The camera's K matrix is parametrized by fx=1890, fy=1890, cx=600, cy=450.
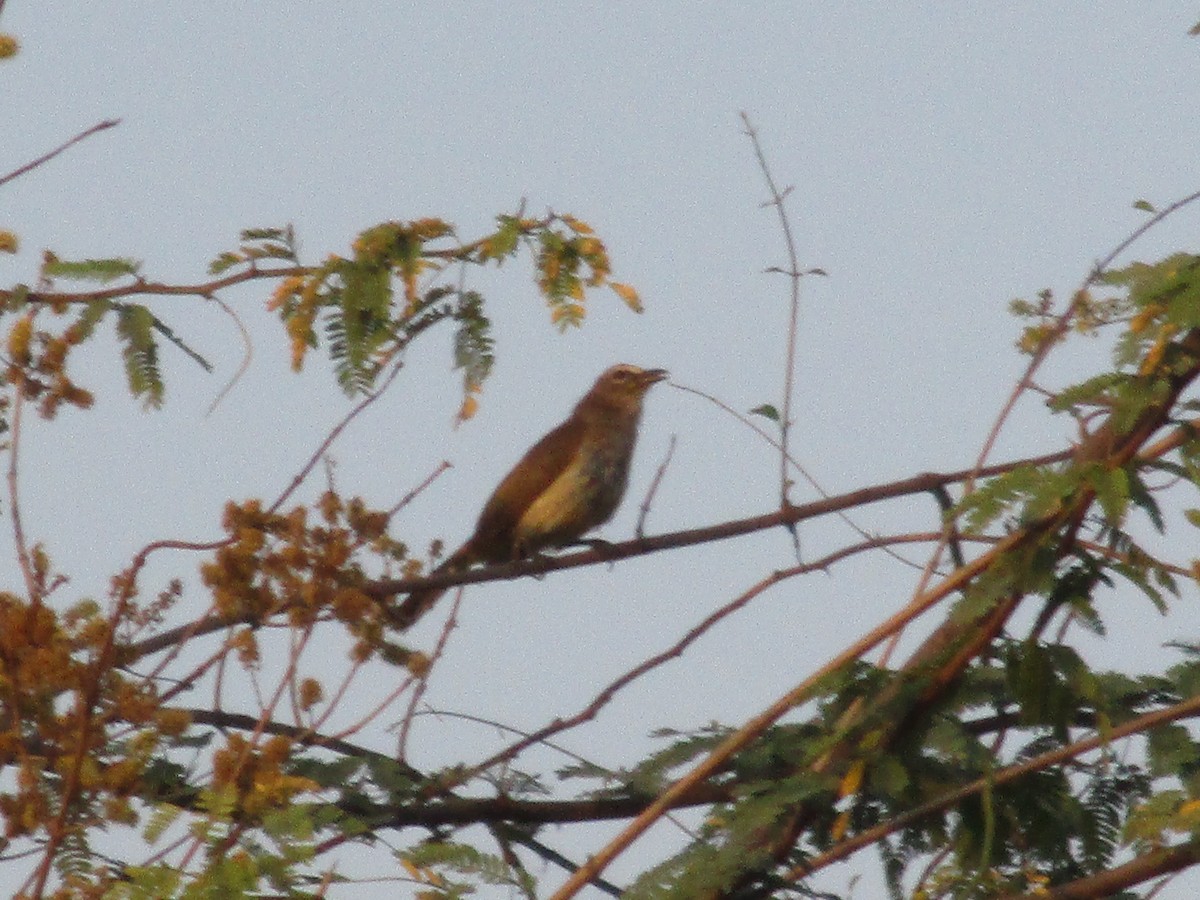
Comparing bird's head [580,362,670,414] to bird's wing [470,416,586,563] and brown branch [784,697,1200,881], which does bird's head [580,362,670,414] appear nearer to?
bird's wing [470,416,586,563]

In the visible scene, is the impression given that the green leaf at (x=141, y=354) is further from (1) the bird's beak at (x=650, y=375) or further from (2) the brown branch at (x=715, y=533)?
(1) the bird's beak at (x=650, y=375)

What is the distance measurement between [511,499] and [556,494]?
0.73 ft

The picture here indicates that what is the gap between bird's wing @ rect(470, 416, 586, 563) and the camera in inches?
366

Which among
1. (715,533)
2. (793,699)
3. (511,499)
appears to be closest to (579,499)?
(511,499)

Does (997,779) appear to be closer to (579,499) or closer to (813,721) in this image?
(813,721)

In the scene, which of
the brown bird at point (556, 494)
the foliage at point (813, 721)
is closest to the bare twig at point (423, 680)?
the foliage at point (813, 721)

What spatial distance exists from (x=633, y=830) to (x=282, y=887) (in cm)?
80

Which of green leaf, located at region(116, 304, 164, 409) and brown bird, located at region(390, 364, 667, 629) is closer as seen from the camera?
green leaf, located at region(116, 304, 164, 409)

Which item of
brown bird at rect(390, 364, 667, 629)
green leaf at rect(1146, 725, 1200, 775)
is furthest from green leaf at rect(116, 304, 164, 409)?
brown bird at rect(390, 364, 667, 629)

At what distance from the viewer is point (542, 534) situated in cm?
922

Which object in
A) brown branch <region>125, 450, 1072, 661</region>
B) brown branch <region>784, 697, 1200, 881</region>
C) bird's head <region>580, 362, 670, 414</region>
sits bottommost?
brown branch <region>784, 697, 1200, 881</region>

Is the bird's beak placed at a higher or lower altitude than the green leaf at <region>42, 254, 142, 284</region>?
higher

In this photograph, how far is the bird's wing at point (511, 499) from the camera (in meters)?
9.29

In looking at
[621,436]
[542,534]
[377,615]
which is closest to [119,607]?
[377,615]
